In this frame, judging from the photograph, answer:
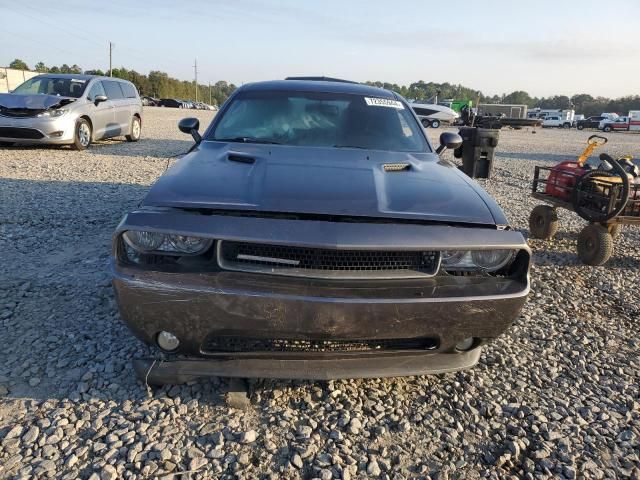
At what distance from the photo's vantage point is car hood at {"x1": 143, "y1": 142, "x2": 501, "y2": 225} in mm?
2100

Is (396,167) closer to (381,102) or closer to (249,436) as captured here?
(381,102)

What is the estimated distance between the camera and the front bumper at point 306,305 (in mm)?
1923

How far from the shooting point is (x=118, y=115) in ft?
38.8

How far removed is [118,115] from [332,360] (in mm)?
11555

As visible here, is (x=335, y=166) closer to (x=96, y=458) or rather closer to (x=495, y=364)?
(x=495, y=364)

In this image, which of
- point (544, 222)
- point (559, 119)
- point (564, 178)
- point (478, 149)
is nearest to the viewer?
point (564, 178)

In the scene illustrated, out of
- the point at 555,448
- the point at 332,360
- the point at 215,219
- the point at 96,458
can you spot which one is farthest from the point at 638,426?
the point at 96,458

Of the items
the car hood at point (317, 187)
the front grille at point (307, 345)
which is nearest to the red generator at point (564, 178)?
the car hood at point (317, 187)

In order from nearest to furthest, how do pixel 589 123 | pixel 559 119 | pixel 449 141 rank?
pixel 449 141, pixel 589 123, pixel 559 119

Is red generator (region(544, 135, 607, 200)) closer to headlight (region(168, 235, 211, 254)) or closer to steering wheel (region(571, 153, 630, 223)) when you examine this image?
steering wheel (region(571, 153, 630, 223))

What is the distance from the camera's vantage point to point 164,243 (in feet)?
6.79

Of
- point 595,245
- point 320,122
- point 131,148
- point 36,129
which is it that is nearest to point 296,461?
point 320,122

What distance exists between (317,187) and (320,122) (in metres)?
1.28

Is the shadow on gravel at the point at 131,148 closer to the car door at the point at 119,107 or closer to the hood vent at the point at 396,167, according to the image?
the car door at the point at 119,107
